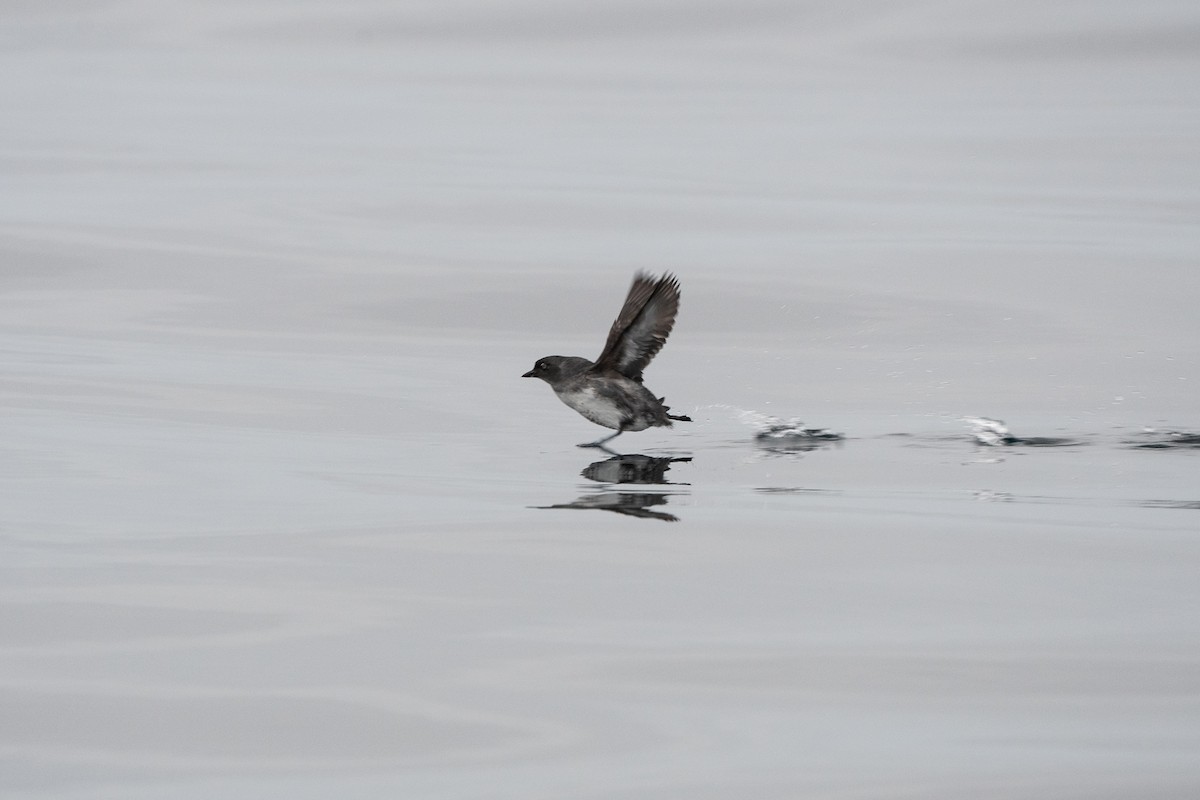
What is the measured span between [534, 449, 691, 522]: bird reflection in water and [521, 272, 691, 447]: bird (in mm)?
413

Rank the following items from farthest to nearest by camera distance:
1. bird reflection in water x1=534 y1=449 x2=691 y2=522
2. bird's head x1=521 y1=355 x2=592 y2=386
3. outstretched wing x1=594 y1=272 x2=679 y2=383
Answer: bird's head x1=521 y1=355 x2=592 y2=386
outstretched wing x1=594 y1=272 x2=679 y2=383
bird reflection in water x1=534 y1=449 x2=691 y2=522

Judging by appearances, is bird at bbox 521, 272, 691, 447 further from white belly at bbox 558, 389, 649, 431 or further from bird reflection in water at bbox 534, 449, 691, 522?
bird reflection in water at bbox 534, 449, 691, 522

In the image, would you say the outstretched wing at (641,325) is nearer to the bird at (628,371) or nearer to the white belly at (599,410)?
the bird at (628,371)

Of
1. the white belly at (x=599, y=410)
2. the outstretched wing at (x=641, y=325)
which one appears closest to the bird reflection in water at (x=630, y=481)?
the white belly at (x=599, y=410)

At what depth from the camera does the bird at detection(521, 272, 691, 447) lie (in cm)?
998

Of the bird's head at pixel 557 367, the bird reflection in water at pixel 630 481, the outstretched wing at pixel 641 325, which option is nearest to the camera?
the bird reflection in water at pixel 630 481

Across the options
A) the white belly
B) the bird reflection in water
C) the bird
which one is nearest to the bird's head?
the bird

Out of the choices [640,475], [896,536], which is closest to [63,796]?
[896,536]

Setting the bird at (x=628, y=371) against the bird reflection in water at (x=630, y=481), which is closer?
the bird reflection in water at (x=630, y=481)

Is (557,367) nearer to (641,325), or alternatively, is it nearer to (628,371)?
(628,371)

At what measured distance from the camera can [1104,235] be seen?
18.6 m

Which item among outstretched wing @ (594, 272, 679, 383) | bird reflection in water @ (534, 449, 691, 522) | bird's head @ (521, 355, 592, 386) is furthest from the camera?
bird's head @ (521, 355, 592, 386)

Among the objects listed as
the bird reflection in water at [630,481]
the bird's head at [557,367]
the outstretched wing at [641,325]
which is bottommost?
the bird reflection in water at [630,481]

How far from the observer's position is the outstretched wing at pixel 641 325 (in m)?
9.94
